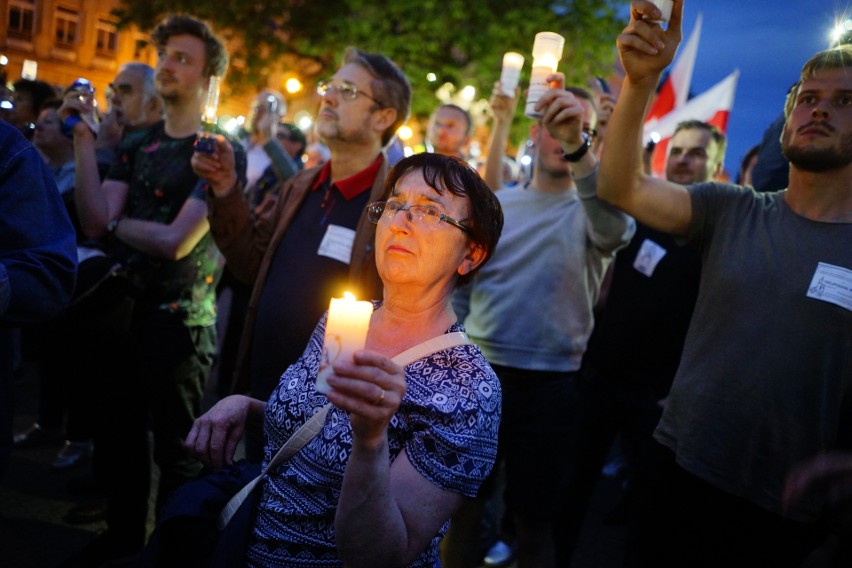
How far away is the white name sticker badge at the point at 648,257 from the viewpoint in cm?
390

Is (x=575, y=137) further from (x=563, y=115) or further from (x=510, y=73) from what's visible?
(x=510, y=73)

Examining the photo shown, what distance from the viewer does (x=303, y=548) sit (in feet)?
5.74

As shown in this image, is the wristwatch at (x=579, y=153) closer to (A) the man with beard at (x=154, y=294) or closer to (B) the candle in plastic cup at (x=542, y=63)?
(B) the candle in plastic cup at (x=542, y=63)

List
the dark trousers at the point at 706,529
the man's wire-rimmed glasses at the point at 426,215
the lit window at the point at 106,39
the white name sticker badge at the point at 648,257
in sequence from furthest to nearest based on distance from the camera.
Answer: the lit window at the point at 106,39
the white name sticker badge at the point at 648,257
the dark trousers at the point at 706,529
the man's wire-rimmed glasses at the point at 426,215

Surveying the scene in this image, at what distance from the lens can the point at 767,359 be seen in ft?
7.54

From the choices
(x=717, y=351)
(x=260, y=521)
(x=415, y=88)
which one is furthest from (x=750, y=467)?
(x=415, y=88)

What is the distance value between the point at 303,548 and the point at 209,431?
52 centimetres

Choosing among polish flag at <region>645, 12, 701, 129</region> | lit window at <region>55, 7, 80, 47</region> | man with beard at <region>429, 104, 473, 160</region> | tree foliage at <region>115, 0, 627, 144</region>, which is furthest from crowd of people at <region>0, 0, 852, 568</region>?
lit window at <region>55, 7, 80, 47</region>

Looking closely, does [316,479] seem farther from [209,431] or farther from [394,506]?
[209,431]

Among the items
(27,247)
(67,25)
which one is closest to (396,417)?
(27,247)

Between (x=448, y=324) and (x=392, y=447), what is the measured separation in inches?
17.1

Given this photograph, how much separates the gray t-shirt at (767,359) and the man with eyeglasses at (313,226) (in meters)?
1.32

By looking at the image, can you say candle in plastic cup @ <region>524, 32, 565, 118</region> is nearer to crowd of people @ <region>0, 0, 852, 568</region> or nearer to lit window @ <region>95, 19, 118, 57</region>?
crowd of people @ <region>0, 0, 852, 568</region>

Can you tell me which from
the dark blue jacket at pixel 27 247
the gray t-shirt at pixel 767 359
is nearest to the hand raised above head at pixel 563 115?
the gray t-shirt at pixel 767 359
